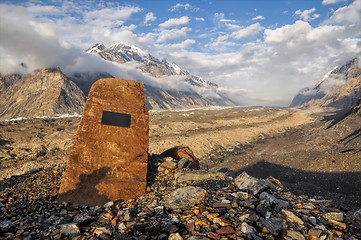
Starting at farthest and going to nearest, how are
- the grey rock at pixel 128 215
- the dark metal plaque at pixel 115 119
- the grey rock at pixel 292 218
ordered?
the dark metal plaque at pixel 115 119 < the grey rock at pixel 128 215 < the grey rock at pixel 292 218

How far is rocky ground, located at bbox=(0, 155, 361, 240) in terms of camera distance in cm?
374

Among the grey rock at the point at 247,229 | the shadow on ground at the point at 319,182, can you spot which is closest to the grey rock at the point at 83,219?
the grey rock at the point at 247,229

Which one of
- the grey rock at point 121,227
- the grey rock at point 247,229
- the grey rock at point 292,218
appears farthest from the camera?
the grey rock at point 292,218

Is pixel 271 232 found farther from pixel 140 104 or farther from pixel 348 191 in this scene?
pixel 348 191

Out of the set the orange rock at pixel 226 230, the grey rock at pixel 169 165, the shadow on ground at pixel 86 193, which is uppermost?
the orange rock at pixel 226 230

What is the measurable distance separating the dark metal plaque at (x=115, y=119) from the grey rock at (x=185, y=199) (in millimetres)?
3439

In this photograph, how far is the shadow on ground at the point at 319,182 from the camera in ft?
34.4

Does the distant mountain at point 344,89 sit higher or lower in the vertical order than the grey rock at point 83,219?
higher

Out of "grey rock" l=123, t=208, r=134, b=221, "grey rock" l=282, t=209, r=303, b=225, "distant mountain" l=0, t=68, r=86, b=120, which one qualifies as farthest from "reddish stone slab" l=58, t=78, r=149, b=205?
"distant mountain" l=0, t=68, r=86, b=120

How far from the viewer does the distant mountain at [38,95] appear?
104 metres

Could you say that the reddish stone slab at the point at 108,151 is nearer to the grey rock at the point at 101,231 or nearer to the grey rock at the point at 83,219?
the grey rock at the point at 83,219

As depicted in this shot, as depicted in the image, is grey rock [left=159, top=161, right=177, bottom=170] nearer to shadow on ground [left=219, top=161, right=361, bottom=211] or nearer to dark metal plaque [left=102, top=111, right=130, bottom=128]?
dark metal plaque [left=102, top=111, right=130, bottom=128]

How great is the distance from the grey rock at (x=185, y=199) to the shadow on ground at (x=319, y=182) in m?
8.33

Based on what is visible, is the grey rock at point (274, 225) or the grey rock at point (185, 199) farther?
the grey rock at point (185, 199)
